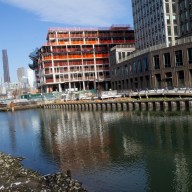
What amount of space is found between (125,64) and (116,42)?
51101mm

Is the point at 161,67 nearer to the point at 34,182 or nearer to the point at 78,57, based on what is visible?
the point at 78,57

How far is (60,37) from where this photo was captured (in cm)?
18425

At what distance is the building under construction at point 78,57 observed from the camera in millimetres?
182750

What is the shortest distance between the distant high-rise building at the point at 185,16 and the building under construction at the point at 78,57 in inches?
2279

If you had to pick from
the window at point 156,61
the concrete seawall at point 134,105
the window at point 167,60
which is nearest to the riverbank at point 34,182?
the concrete seawall at point 134,105

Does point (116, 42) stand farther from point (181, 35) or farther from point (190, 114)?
point (190, 114)

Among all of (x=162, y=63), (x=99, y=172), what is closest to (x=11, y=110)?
(x=162, y=63)

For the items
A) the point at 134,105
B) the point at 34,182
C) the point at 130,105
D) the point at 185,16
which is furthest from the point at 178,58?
the point at 34,182

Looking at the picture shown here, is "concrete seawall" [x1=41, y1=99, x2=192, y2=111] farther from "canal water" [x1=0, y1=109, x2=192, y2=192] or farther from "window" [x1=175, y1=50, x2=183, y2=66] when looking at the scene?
"window" [x1=175, y1=50, x2=183, y2=66]

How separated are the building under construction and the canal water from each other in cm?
11385

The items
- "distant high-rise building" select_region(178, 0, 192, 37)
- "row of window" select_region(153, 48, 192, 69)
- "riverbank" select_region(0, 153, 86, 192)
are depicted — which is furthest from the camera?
"distant high-rise building" select_region(178, 0, 192, 37)

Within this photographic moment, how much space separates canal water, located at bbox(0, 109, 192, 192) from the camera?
31672 millimetres

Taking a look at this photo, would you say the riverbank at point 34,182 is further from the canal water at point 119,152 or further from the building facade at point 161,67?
the building facade at point 161,67

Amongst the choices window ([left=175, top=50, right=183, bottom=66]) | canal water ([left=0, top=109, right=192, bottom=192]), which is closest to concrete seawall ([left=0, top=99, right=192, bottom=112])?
canal water ([left=0, top=109, right=192, bottom=192])
